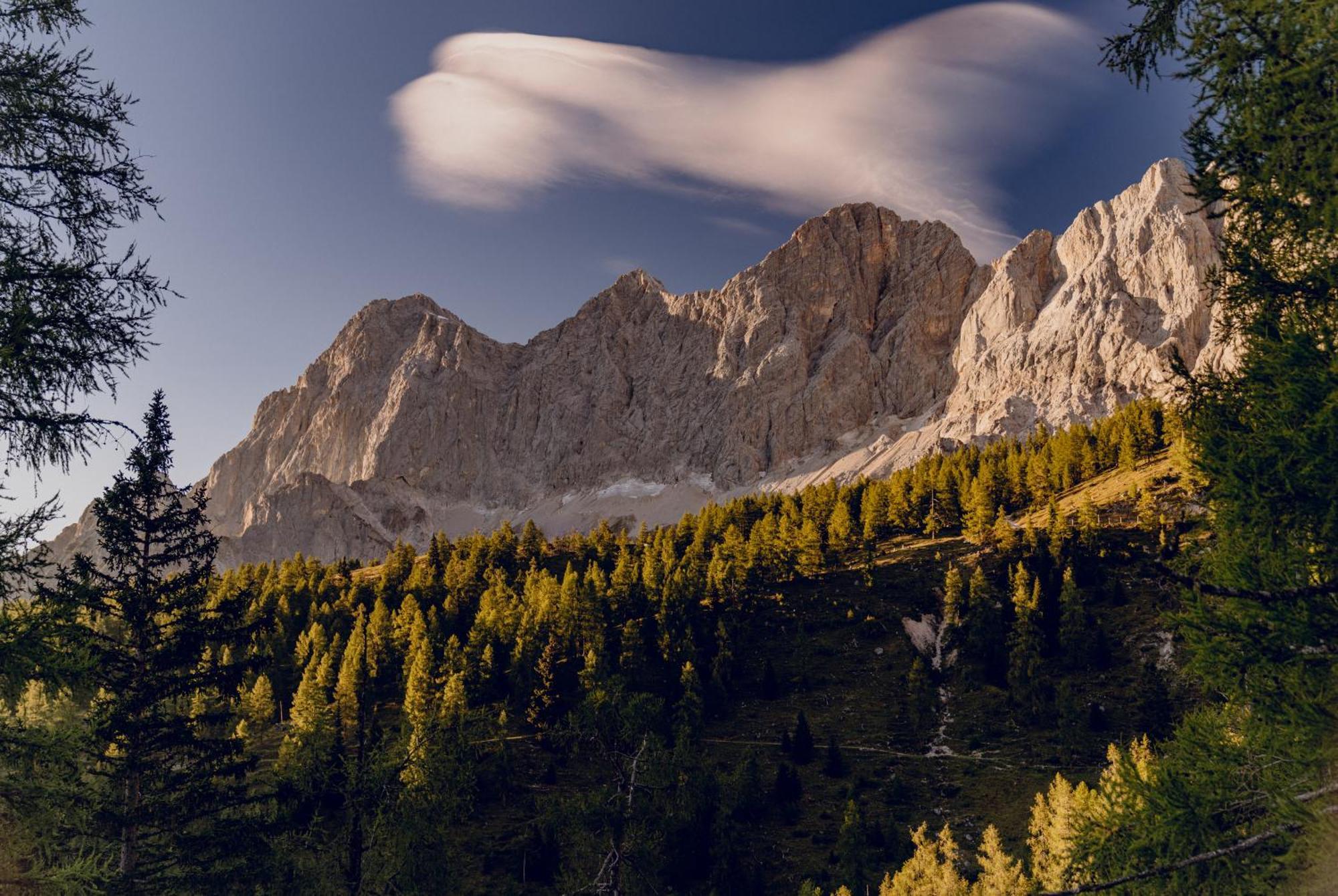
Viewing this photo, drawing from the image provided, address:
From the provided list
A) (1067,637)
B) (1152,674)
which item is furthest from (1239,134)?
(1067,637)

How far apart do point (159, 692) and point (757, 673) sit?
67996 mm

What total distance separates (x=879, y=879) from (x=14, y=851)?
153 feet

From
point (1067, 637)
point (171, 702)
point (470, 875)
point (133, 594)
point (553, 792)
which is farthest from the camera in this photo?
point (1067, 637)

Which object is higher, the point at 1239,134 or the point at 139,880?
the point at 1239,134

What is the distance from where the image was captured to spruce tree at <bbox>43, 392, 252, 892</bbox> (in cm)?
1769

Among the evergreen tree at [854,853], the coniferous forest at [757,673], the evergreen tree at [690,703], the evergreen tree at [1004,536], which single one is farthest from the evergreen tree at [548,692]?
the evergreen tree at [1004,536]

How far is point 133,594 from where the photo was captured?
19203mm

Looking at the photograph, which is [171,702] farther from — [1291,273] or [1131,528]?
[1131,528]

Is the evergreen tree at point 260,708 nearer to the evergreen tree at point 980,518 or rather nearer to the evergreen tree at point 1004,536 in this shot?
the evergreen tree at point 1004,536

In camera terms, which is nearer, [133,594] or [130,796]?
[130,796]

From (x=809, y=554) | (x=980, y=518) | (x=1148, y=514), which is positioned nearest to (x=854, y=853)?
(x=809, y=554)

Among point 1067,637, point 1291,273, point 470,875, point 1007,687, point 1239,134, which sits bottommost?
point 470,875

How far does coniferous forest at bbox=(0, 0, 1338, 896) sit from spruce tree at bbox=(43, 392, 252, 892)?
11 cm

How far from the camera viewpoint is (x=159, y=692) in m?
18.9
